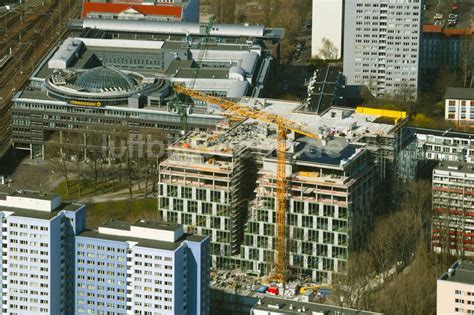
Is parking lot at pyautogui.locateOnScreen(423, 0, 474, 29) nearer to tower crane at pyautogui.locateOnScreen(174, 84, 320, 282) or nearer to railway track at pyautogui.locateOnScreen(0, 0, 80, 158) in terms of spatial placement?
railway track at pyautogui.locateOnScreen(0, 0, 80, 158)

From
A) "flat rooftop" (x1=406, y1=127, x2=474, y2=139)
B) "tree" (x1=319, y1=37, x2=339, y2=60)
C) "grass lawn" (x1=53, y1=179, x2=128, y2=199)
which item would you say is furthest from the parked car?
"grass lawn" (x1=53, y1=179, x2=128, y2=199)

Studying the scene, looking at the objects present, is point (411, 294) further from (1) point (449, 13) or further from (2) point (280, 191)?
(1) point (449, 13)

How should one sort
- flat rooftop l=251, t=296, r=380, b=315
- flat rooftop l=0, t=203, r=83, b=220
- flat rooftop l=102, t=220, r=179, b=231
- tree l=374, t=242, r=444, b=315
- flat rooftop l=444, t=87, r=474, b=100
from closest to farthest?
flat rooftop l=251, t=296, r=380, b=315 < flat rooftop l=102, t=220, r=179, b=231 < flat rooftop l=0, t=203, r=83, b=220 < tree l=374, t=242, r=444, b=315 < flat rooftop l=444, t=87, r=474, b=100

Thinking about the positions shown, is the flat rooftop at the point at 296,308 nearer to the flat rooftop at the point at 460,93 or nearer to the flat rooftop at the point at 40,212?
the flat rooftop at the point at 40,212

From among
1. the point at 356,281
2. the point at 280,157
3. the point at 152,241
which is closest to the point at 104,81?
the point at 280,157

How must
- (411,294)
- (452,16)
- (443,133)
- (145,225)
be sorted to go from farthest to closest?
(452,16) → (443,133) → (411,294) → (145,225)

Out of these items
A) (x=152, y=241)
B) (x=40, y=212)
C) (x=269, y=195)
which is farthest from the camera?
(x=269, y=195)
